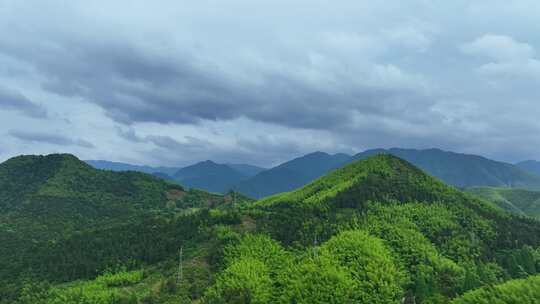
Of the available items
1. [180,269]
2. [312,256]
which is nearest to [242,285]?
[312,256]

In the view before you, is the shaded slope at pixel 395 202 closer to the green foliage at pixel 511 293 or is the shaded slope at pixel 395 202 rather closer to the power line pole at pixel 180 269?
the power line pole at pixel 180 269

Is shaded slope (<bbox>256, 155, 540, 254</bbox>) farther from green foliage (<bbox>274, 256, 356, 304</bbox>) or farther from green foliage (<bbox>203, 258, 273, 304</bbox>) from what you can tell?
green foliage (<bbox>203, 258, 273, 304</bbox>)

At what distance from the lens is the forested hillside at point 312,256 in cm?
11688

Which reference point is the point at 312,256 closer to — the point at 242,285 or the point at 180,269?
the point at 242,285

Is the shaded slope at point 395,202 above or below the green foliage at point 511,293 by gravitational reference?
above

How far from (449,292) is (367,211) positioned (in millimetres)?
46550

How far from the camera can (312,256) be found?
12731 cm

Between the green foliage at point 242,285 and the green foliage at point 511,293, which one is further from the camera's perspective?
the green foliage at point 242,285

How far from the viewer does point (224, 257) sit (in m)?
135

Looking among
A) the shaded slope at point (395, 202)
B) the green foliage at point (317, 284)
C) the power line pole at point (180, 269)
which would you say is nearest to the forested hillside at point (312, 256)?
the green foliage at point (317, 284)

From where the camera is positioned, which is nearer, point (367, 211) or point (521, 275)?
point (521, 275)

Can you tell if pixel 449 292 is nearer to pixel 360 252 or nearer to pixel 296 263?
pixel 360 252

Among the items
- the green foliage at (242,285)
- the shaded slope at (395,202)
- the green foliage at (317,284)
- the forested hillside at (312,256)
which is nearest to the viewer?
the green foliage at (317,284)

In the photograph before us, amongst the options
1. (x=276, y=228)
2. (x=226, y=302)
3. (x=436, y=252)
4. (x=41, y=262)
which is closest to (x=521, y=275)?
(x=436, y=252)
